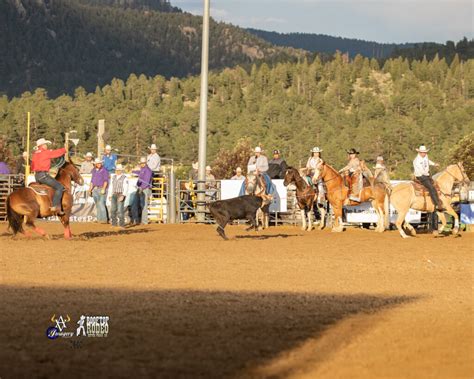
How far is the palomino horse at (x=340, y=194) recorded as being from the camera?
28.1 metres

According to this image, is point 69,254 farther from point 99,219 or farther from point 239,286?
point 99,219

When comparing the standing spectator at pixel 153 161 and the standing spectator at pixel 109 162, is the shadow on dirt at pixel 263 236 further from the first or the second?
the standing spectator at pixel 109 162

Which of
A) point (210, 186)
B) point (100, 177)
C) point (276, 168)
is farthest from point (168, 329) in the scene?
point (210, 186)

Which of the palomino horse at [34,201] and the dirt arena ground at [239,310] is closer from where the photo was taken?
the dirt arena ground at [239,310]

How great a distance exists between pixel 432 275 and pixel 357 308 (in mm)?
4725

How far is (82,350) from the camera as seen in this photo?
892cm

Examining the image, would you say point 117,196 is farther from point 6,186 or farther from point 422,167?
point 422,167

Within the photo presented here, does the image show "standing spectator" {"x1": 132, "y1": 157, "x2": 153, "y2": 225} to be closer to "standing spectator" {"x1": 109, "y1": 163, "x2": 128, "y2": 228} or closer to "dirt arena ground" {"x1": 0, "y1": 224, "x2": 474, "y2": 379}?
"standing spectator" {"x1": 109, "y1": 163, "x2": 128, "y2": 228}

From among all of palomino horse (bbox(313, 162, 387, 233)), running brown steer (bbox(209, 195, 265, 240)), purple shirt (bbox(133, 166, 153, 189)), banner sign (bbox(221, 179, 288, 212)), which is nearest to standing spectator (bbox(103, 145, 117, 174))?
purple shirt (bbox(133, 166, 153, 189))

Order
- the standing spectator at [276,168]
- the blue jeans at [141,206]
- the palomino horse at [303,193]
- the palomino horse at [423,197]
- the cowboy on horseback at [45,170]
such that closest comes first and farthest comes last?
1. the cowboy on horseback at [45,170]
2. the palomino horse at [423,197]
3. the palomino horse at [303,193]
4. the blue jeans at [141,206]
5. the standing spectator at [276,168]

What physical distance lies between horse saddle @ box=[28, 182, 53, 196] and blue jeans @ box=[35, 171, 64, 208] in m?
0.10

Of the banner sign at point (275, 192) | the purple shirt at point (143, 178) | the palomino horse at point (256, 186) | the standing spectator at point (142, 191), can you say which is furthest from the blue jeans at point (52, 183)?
the banner sign at point (275, 192)

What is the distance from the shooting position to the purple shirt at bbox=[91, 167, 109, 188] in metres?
30.6

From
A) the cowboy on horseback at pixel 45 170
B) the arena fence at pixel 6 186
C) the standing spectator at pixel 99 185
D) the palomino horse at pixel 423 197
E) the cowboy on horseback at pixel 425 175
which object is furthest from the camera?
the arena fence at pixel 6 186
